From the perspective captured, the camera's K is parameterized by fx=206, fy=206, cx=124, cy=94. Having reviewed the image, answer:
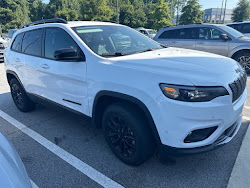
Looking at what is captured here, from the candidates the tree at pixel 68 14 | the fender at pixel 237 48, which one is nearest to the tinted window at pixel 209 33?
the fender at pixel 237 48

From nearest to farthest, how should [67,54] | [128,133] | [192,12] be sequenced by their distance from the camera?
[128,133] → [67,54] → [192,12]

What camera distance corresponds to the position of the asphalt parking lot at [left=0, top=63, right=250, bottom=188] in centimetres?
239

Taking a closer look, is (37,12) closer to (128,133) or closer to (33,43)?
(33,43)

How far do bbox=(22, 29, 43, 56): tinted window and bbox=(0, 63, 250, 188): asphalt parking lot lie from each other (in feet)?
4.74

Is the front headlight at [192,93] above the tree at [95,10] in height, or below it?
below

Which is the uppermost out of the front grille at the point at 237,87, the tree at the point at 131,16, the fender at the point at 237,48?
the tree at the point at 131,16

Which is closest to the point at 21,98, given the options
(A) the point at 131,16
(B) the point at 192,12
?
(B) the point at 192,12

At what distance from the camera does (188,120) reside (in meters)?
1.99

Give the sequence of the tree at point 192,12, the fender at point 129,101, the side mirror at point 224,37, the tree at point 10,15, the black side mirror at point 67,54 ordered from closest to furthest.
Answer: the fender at point 129,101, the black side mirror at point 67,54, the side mirror at point 224,37, the tree at point 192,12, the tree at point 10,15

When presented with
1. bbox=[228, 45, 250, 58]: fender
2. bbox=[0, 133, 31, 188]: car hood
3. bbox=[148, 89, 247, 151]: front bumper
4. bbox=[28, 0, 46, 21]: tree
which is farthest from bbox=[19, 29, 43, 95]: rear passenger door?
bbox=[28, 0, 46, 21]: tree

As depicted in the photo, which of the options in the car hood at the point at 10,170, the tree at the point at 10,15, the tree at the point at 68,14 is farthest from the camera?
the tree at the point at 10,15

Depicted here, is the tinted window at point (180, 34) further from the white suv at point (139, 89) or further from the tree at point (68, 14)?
the tree at point (68, 14)

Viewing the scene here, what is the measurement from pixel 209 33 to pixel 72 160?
681cm

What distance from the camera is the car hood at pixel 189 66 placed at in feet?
6.74
